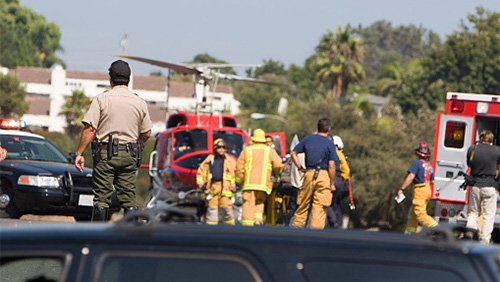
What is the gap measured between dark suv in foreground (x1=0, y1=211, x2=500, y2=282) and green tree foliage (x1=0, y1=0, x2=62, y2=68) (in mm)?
106929

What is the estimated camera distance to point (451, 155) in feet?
51.3

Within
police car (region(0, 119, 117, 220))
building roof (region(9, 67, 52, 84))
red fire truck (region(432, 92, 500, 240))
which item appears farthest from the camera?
building roof (region(9, 67, 52, 84))

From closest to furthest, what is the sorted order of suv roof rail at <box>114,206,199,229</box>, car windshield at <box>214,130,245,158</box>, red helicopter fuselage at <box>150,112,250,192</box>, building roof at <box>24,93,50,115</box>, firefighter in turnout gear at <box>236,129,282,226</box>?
suv roof rail at <box>114,206,199,229</box>, firefighter in turnout gear at <box>236,129,282,226</box>, car windshield at <box>214,130,245,158</box>, red helicopter fuselage at <box>150,112,250,192</box>, building roof at <box>24,93,50,115</box>

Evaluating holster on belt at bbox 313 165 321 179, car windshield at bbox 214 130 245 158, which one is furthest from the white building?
holster on belt at bbox 313 165 321 179

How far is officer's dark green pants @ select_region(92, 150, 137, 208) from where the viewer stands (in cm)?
800

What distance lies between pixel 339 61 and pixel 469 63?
10.5 m

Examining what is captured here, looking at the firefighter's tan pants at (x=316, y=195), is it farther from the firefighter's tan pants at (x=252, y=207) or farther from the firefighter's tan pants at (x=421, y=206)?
the firefighter's tan pants at (x=421, y=206)

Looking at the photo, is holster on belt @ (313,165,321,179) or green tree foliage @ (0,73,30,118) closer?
holster on belt @ (313,165,321,179)

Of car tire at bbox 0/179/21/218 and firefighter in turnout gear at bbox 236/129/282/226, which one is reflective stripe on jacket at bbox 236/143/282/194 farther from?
car tire at bbox 0/179/21/218

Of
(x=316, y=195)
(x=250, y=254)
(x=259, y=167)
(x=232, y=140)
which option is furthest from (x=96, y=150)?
(x=232, y=140)

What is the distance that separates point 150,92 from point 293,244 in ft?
377

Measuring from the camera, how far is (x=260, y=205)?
47.9 ft

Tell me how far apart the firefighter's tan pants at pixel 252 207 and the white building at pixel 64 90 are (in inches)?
3367

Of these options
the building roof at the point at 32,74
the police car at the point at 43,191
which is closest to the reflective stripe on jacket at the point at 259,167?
the police car at the point at 43,191
